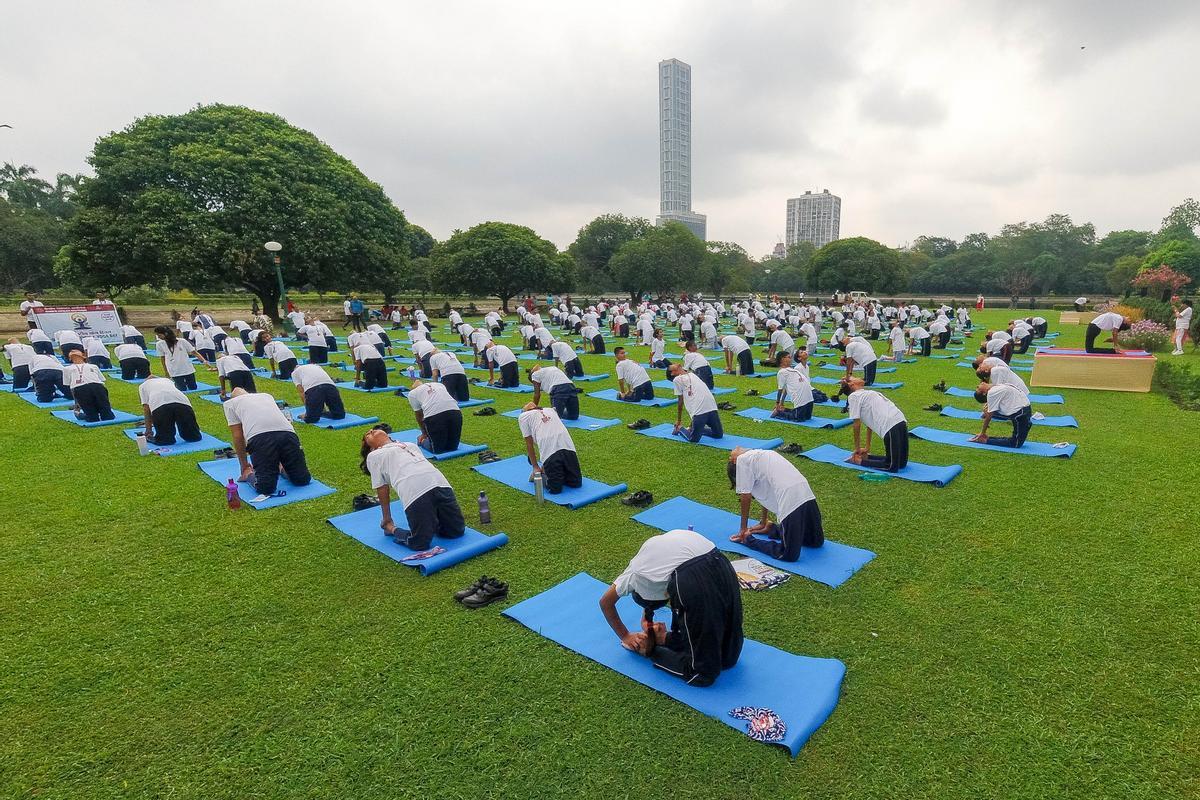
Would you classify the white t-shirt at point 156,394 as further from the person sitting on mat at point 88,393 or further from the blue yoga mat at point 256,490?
the person sitting on mat at point 88,393

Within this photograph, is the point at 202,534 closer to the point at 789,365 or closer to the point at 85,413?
the point at 85,413

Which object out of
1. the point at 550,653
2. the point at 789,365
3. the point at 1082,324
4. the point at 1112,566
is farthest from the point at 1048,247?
the point at 550,653

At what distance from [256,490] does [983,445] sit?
10.1m

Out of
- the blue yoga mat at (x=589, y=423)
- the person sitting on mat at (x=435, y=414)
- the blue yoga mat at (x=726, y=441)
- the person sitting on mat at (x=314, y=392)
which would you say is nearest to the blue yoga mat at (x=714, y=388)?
the blue yoga mat at (x=589, y=423)

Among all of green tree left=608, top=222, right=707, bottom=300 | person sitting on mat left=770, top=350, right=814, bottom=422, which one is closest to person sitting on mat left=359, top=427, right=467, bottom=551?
person sitting on mat left=770, top=350, right=814, bottom=422

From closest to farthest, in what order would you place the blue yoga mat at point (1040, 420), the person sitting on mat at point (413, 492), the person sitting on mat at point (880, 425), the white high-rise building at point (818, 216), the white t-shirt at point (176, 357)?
the person sitting on mat at point (413, 492) → the person sitting on mat at point (880, 425) → the blue yoga mat at point (1040, 420) → the white t-shirt at point (176, 357) → the white high-rise building at point (818, 216)

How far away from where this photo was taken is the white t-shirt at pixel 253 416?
254 inches

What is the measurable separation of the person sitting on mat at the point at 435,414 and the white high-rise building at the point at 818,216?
519 ft

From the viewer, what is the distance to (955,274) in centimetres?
5862

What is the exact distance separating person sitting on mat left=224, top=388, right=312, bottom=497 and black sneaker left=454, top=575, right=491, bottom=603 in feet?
10.8

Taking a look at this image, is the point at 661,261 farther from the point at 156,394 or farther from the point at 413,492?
the point at 413,492

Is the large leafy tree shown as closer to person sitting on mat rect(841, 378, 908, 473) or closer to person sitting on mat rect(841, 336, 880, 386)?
person sitting on mat rect(841, 336, 880, 386)

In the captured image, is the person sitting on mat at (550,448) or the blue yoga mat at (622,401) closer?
the person sitting on mat at (550,448)

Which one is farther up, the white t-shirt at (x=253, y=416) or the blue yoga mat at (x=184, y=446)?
the white t-shirt at (x=253, y=416)
